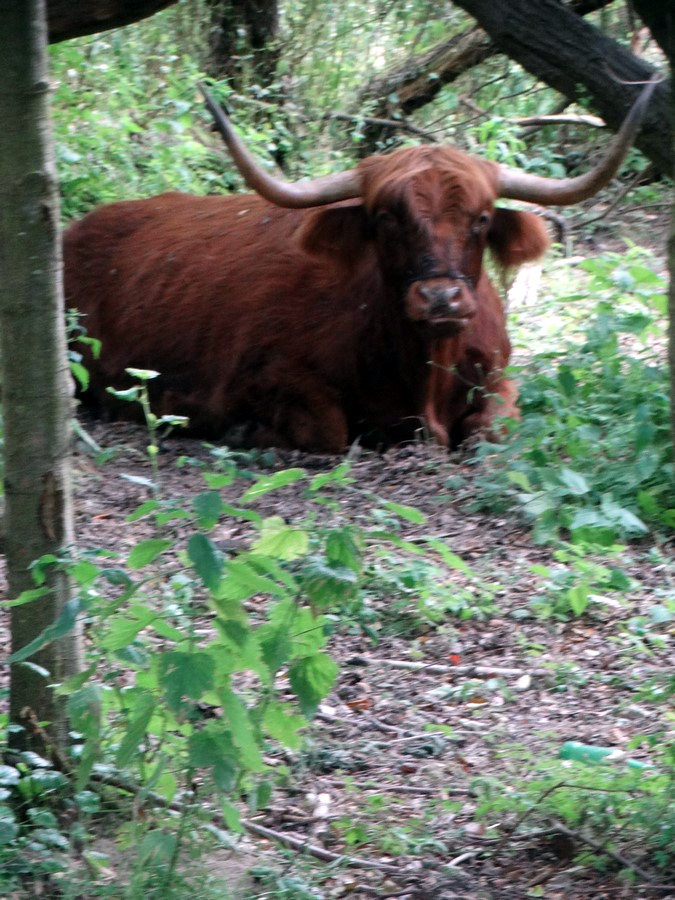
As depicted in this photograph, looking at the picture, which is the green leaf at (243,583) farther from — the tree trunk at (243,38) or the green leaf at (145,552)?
the tree trunk at (243,38)

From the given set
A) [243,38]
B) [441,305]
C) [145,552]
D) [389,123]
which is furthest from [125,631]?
[243,38]

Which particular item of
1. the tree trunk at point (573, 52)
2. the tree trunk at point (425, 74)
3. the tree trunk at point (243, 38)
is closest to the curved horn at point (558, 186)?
the tree trunk at point (573, 52)

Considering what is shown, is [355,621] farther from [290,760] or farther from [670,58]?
[670,58]

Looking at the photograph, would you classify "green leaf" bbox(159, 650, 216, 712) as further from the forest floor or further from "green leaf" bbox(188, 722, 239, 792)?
the forest floor

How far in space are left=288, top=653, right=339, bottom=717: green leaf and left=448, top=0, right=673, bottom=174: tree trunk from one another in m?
4.34

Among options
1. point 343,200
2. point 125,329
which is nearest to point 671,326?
point 343,200

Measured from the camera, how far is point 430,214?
19.2ft

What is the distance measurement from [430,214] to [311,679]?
3767mm

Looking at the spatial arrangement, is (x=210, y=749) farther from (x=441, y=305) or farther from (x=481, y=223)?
(x=481, y=223)

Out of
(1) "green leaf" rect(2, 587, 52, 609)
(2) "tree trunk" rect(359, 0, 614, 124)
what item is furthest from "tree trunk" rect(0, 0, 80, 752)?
(2) "tree trunk" rect(359, 0, 614, 124)

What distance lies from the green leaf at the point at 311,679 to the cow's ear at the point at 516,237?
4393 mm

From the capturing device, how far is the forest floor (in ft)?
8.86

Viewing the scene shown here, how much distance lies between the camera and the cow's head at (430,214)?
5734 mm

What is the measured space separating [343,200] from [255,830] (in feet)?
14.0
